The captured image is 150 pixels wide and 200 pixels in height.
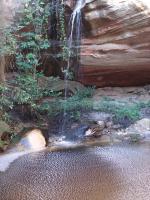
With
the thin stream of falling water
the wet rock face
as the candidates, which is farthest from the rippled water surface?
the wet rock face

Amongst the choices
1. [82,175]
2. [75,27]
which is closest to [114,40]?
[75,27]

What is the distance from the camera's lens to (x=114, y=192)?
14.3 ft

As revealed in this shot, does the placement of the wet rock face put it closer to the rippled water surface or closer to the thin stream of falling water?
the thin stream of falling water

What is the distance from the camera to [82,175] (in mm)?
5004

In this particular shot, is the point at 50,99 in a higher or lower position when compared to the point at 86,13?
lower

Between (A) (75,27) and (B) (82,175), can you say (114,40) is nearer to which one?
(A) (75,27)

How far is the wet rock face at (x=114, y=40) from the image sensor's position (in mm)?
8844

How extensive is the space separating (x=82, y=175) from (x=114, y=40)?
192 inches

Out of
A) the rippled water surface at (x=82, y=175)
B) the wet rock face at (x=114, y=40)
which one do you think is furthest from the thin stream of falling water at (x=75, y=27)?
the rippled water surface at (x=82, y=175)

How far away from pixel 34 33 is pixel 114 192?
16.6ft

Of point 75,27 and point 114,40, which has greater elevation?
point 75,27

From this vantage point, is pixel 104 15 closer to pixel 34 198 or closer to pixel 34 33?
pixel 34 33

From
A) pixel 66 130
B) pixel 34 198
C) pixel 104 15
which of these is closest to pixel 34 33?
pixel 104 15

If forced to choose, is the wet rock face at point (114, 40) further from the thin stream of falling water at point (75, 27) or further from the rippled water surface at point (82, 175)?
the rippled water surface at point (82, 175)
